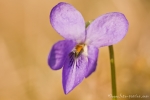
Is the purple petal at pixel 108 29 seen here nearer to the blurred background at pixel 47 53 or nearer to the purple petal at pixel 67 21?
the purple petal at pixel 67 21

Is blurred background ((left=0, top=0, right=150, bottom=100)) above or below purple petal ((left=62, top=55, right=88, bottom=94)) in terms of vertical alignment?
below

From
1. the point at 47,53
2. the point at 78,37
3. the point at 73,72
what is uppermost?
the point at 78,37

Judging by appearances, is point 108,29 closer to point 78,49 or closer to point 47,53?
point 78,49

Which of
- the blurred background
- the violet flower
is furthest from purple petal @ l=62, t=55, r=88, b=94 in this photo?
the blurred background

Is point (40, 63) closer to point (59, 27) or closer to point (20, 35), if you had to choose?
point (20, 35)

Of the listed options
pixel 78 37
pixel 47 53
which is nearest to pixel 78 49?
pixel 78 37

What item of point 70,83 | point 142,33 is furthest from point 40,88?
point 70,83

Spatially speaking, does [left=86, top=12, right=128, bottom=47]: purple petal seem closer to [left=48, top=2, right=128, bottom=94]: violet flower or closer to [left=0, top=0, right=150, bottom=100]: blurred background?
[left=48, top=2, right=128, bottom=94]: violet flower
